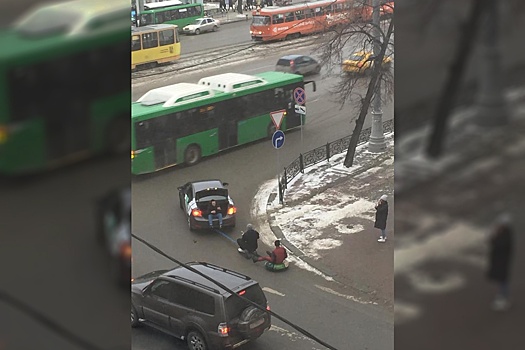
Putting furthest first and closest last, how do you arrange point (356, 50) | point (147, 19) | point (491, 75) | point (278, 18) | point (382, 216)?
1. point (147, 19)
2. point (278, 18)
3. point (356, 50)
4. point (382, 216)
5. point (491, 75)

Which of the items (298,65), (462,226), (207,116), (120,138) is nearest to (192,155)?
(207,116)

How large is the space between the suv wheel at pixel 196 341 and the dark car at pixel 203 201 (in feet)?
1.43

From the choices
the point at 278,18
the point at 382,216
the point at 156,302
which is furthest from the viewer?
the point at 278,18

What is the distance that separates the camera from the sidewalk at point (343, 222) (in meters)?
2.73

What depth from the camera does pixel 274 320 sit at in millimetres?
2844

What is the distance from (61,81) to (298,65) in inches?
37.3

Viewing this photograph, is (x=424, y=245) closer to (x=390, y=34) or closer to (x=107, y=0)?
(x=390, y=34)

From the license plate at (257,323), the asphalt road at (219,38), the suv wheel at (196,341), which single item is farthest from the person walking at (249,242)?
the asphalt road at (219,38)

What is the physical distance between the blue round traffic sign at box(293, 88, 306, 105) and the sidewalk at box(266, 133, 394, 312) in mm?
279

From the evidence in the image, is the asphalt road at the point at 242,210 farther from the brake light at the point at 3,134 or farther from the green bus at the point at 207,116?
the brake light at the point at 3,134

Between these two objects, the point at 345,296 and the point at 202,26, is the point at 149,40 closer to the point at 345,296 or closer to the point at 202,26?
the point at 202,26

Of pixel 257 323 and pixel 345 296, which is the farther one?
pixel 257 323

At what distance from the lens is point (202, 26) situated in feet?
10.6

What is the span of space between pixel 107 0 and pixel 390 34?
3.67 feet
